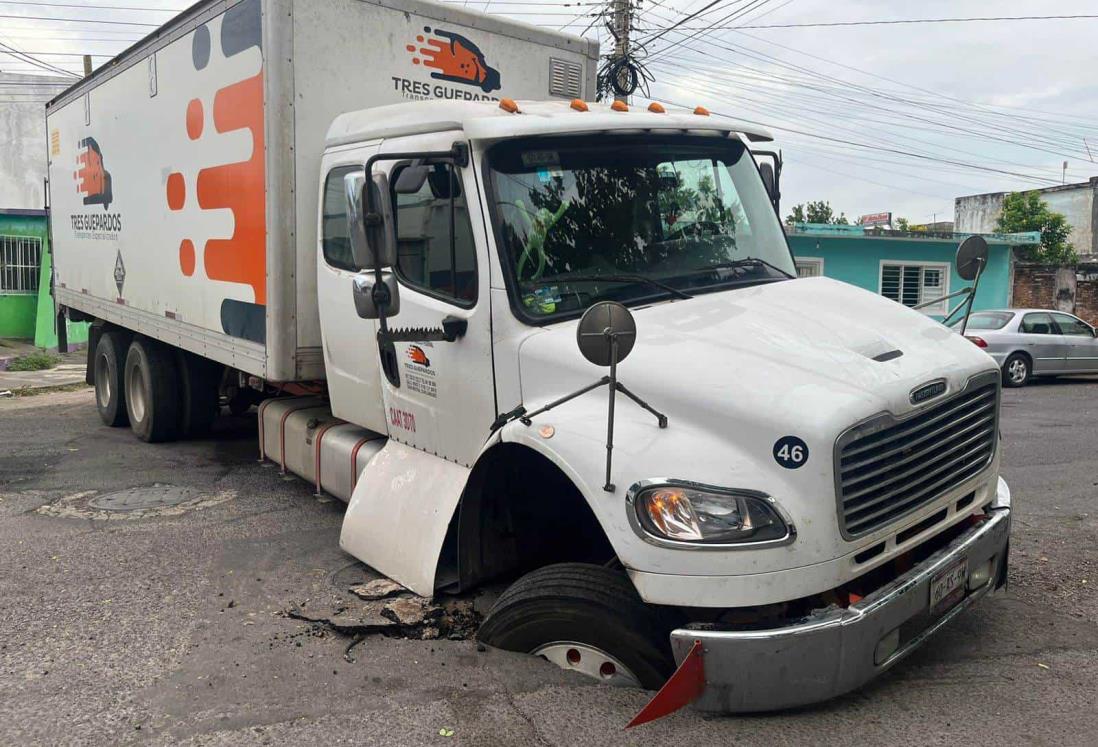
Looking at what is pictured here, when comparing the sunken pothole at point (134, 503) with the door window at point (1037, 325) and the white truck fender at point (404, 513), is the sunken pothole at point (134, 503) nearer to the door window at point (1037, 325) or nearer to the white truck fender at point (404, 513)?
the white truck fender at point (404, 513)

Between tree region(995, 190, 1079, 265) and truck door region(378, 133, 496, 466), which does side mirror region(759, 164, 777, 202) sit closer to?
truck door region(378, 133, 496, 466)

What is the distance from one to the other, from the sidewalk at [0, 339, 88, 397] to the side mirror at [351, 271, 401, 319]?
11.3m

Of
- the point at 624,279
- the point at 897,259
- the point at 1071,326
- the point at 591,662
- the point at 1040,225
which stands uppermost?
the point at 1040,225

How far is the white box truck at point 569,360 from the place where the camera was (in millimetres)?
3369

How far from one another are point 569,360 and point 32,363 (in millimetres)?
16779

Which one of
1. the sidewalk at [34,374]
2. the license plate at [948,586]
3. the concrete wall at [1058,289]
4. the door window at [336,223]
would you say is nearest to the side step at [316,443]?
the door window at [336,223]

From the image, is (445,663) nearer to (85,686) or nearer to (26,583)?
(85,686)

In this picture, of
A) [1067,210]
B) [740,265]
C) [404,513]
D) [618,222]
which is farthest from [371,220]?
[1067,210]

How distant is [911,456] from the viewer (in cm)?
367

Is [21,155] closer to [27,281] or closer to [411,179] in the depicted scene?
[27,281]

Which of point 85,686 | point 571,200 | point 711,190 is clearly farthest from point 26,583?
point 711,190

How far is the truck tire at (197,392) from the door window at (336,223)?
343 centimetres

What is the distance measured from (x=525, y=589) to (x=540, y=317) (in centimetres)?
120

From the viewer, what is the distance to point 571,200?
4.44m
